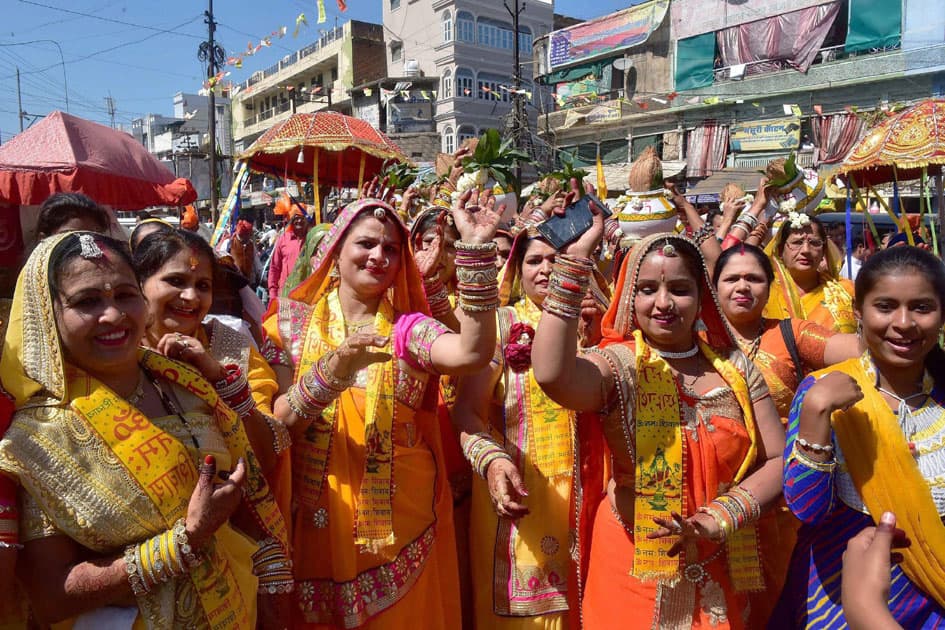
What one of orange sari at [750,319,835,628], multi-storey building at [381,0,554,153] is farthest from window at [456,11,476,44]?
orange sari at [750,319,835,628]

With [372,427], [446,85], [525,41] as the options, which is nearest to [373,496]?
[372,427]

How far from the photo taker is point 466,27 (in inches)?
1296

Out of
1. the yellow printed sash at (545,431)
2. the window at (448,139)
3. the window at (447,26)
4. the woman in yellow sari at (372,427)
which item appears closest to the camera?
the woman in yellow sari at (372,427)

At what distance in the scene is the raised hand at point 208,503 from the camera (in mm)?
1536

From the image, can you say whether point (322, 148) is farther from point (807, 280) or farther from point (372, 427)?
point (807, 280)

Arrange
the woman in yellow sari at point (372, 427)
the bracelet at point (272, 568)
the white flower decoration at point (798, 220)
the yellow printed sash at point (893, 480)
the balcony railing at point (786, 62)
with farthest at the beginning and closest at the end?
the balcony railing at point (786, 62)
the white flower decoration at point (798, 220)
the woman in yellow sari at point (372, 427)
the bracelet at point (272, 568)
the yellow printed sash at point (893, 480)

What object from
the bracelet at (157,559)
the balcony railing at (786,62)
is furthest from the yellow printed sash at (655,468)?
the balcony railing at (786,62)

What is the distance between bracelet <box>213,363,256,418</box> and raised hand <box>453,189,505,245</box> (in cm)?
82

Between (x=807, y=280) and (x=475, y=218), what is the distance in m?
2.86

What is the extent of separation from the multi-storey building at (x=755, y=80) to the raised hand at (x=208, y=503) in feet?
58.5

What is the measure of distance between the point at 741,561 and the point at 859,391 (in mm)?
687

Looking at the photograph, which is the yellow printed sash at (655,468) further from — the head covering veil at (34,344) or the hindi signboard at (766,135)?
the hindi signboard at (766,135)

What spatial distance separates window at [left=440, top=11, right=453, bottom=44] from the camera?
32.4 m

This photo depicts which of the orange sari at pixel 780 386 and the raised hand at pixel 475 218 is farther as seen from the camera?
the orange sari at pixel 780 386
